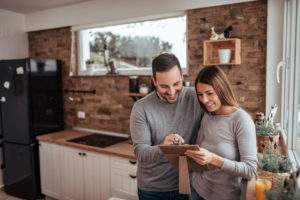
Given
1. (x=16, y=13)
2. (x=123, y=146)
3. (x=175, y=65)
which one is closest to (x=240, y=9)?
(x=175, y=65)

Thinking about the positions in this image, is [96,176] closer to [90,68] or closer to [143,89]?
[143,89]

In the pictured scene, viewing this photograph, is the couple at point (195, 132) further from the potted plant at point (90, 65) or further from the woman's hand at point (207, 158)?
the potted plant at point (90, 65)

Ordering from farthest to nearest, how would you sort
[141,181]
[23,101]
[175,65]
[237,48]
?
1. [23,101]
2. [237,48]
3. [141,181]
4. [175,65]

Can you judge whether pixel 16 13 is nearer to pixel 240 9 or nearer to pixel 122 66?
pixel 122 66

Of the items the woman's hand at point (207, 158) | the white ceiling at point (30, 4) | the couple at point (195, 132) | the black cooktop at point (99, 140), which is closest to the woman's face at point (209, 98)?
the couple at point (195, 132)

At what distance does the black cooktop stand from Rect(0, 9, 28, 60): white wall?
72.8 inches

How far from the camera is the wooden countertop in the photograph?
2.89 metres

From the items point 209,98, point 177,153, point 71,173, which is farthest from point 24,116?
point 209,98

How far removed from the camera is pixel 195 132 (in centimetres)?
178

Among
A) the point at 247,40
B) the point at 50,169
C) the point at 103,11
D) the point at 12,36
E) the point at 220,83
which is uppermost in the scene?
the point at 103,11

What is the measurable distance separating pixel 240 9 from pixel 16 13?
3388mm

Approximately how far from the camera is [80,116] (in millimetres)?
4027

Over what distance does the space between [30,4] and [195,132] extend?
127 inches

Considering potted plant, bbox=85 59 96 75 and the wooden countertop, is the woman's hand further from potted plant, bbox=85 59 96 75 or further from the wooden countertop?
potted plant, bbox=85 59 96 75
